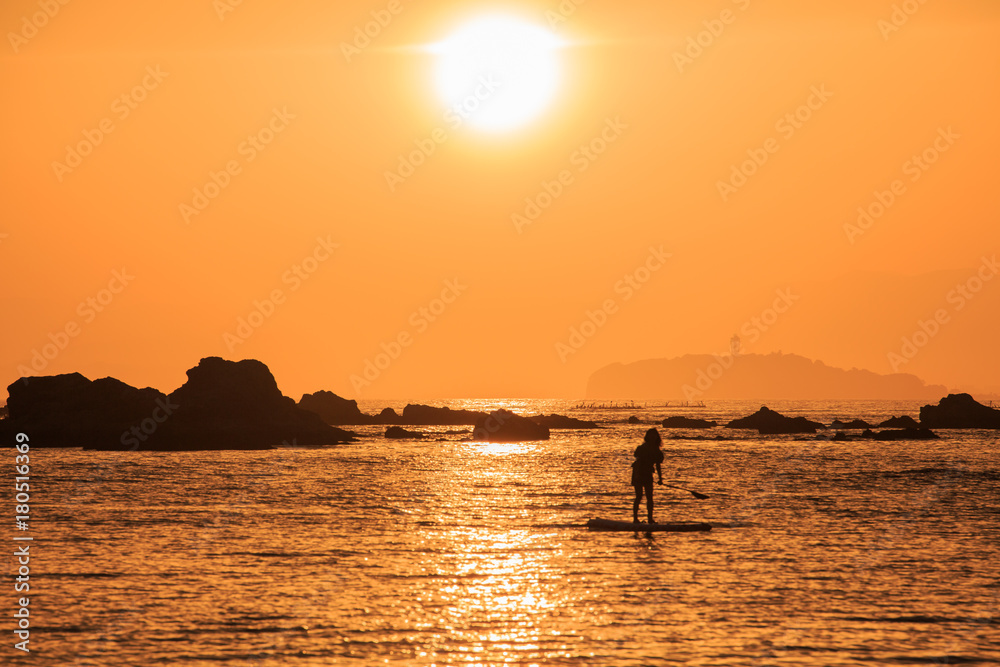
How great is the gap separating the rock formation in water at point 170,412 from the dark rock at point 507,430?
2198 centimetres

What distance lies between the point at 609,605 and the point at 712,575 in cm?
496

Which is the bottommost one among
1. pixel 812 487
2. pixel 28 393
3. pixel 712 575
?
pixel 712 575

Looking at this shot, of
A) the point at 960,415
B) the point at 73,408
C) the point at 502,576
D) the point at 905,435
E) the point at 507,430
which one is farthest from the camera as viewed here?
the point at 960,415

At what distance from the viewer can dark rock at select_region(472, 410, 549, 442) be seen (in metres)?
131

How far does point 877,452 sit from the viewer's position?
3691 inches

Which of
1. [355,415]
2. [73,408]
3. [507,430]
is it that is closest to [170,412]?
[73,408]

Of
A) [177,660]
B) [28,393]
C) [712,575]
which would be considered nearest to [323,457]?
[28,393]

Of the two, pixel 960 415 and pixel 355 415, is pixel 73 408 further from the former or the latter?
pixel 960 415

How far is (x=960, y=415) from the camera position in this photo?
161 meters

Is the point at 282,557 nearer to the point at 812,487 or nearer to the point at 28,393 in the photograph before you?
the point at 812,487

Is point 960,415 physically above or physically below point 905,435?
above

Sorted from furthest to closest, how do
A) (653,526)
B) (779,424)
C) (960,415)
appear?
(960,415), (779,424), (653,526)

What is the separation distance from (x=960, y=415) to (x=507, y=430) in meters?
77.5

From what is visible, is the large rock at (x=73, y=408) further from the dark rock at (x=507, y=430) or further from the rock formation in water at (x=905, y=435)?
the rock formation in water at (x=905, y=435)
